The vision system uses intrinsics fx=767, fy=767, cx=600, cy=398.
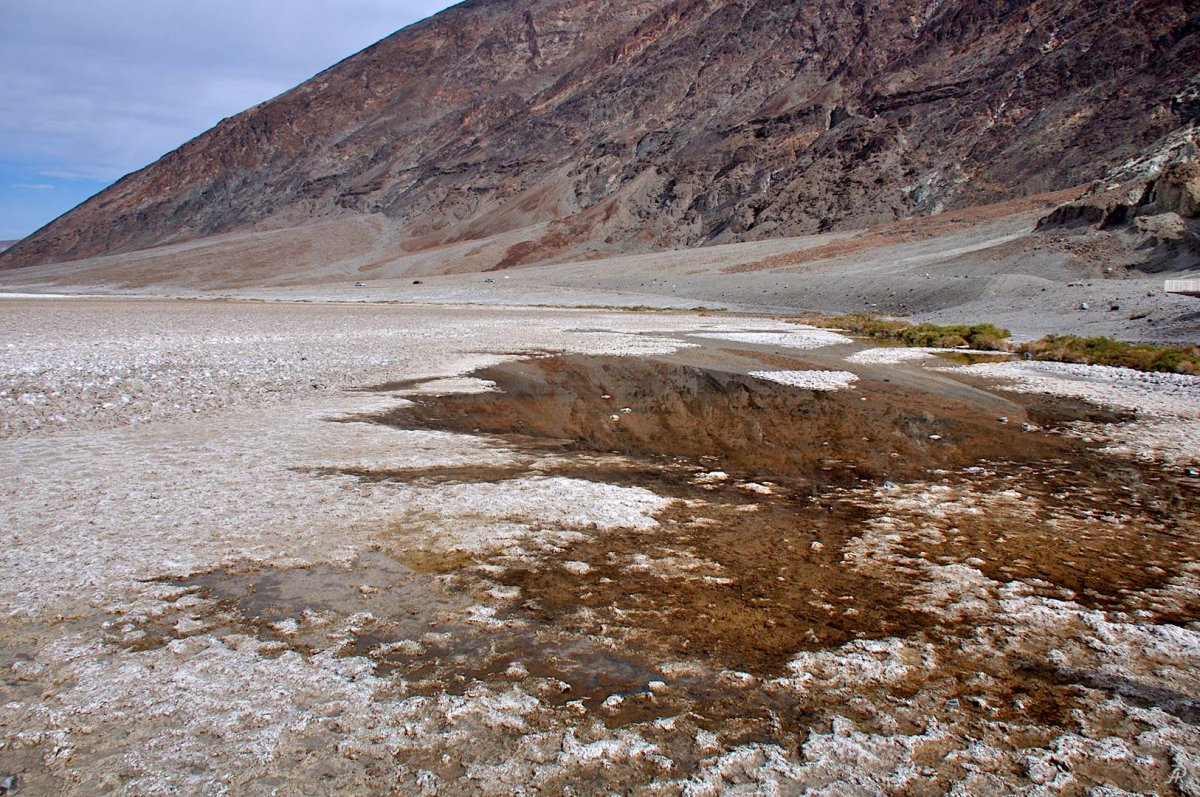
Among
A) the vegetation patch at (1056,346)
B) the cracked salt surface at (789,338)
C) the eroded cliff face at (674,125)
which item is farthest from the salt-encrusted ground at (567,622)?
the eroded cliff face at (674,125)

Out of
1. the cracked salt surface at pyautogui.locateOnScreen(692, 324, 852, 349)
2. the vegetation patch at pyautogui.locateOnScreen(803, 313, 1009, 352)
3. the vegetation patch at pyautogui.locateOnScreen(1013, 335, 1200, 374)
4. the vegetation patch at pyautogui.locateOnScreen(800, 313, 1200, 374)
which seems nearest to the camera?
the vegetation patch at pyautogui.locateOnScreen(1013, 335, 1200, 374)

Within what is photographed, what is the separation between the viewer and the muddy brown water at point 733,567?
10.7ft

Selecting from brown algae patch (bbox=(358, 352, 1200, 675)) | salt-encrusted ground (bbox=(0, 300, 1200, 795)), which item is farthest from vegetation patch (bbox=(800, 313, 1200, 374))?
salt-encrusted ground (bbox=(0, 300, 1200, 795))

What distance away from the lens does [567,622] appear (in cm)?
364

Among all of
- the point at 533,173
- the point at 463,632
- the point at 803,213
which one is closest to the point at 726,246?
the point at 803,213

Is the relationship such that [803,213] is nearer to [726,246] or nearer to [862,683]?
[726,246]

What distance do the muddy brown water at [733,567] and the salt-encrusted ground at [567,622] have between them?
0.02 meters

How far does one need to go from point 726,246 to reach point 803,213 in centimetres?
951

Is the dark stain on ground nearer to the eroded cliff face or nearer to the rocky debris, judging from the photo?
the rocky debris

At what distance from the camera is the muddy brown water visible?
3.25 meters

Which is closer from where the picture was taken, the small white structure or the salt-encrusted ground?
the salt-encrusted ground

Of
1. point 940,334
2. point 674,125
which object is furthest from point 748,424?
point 674,125

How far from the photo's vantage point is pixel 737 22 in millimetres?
94562

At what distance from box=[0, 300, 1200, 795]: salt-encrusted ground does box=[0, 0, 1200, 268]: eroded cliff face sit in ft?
185
